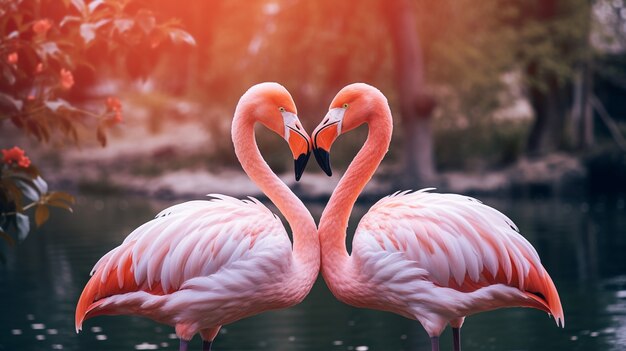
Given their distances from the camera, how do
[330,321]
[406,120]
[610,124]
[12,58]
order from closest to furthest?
[12,58]
[330,321]
[406,120]
[610,124]

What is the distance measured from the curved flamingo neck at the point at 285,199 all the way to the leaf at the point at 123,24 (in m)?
0.80

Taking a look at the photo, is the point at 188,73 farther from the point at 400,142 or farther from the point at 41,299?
the point at 41,299

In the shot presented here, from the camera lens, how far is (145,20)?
5461mm

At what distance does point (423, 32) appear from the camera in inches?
1009

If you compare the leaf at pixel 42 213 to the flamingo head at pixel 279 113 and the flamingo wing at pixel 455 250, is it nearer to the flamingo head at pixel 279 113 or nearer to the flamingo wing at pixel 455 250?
the flamingo head at pixel 279 113

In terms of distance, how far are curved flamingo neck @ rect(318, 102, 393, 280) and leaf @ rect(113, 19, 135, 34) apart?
1.47 meters

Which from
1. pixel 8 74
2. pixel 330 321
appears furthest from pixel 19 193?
pixel 330 321

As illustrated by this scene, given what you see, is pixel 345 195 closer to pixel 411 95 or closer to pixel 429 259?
pixel 429 259

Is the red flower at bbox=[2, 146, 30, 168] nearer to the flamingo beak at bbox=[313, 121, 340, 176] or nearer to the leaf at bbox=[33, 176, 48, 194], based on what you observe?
the leaf at bbox=[33, 176, 48, 194]

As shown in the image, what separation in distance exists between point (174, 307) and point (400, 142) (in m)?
21.8

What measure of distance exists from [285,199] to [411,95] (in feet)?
57.5

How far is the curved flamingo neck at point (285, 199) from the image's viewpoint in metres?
5.68

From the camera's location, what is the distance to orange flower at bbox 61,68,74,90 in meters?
5.61

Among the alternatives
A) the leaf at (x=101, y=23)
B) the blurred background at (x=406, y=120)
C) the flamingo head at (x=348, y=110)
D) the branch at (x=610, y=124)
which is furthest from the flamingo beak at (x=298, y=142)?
the branch at (x=610, y=124)
